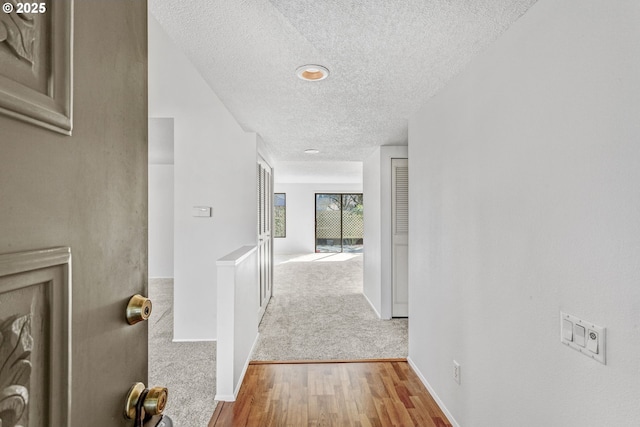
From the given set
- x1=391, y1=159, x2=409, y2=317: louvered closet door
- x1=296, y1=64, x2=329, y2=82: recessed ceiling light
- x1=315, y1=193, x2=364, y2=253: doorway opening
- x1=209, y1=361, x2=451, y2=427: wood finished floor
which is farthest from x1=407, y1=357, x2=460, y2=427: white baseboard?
x1=315, y1=193, x2=364, y2=253: doorway opening

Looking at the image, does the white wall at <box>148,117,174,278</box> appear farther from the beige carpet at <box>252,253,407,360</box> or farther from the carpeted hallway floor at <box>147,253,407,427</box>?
the beige carpet at <box>252,253,407,360</box>

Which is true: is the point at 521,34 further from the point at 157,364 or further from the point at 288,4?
the point at 157,364

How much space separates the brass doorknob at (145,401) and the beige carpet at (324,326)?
2427 millimetres

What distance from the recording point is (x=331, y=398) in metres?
2.31

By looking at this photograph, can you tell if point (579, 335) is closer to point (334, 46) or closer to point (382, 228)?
point (334, 46)

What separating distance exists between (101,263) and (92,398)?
8.5 inches

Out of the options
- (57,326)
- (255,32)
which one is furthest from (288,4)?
(57,326)

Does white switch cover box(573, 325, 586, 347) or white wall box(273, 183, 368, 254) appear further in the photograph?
white wall box(273, 183, 368, 254)

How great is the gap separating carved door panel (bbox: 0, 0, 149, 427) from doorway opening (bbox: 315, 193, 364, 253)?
9588 mm

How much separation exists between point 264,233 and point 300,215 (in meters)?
6.00

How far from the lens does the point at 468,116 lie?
1.83 meters

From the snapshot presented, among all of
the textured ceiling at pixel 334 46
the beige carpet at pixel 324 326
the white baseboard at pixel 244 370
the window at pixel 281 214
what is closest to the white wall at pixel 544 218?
the textured ceiling at pixel 334 46

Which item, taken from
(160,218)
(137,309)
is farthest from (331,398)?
(160,218)

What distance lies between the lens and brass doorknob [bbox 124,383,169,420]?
65 centimetres
